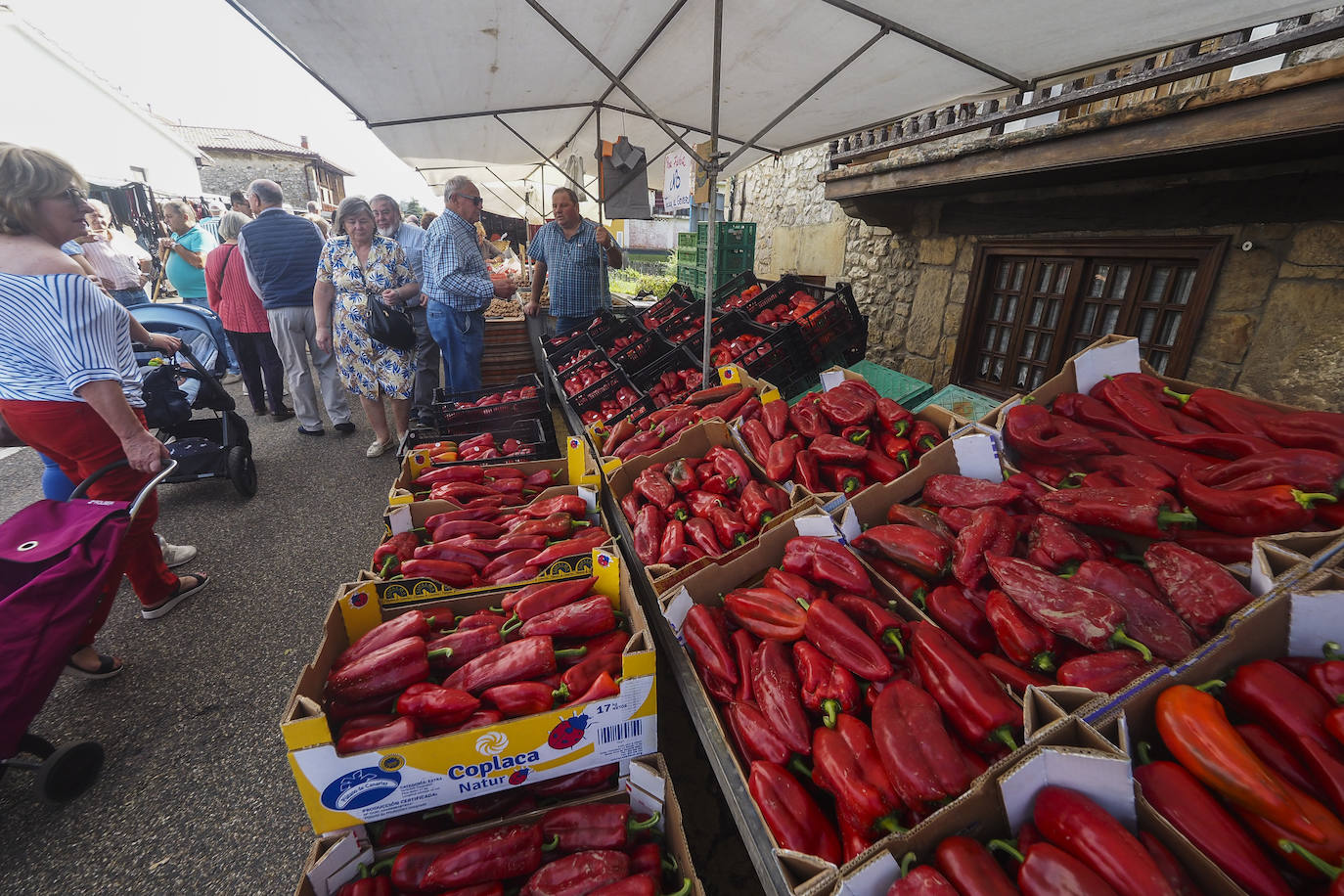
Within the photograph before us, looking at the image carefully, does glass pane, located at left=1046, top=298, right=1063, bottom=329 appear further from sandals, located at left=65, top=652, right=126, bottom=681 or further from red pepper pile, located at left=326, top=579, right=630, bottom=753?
sandals, located at left=65, top=652, right=126, bottom=681

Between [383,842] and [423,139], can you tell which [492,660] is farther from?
[423,139]

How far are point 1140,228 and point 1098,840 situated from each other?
3.76 meters

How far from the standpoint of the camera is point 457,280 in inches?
182

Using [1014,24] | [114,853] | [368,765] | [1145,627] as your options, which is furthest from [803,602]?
[1014,24]

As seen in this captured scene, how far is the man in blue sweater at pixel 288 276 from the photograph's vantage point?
5.04m

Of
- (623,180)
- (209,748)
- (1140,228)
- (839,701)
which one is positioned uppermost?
(623,180)

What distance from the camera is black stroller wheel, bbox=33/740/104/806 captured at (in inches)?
79.3

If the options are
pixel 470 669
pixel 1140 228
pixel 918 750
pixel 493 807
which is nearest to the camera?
pixel 918 750

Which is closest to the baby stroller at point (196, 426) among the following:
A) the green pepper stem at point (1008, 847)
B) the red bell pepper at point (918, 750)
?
the red bell pepper at point (918, 750)

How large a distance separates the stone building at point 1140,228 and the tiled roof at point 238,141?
4029cm

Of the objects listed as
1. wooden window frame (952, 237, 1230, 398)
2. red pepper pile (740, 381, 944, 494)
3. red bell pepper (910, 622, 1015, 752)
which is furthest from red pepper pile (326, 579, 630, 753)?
wooden window frame (952, 237, 1230, 398)

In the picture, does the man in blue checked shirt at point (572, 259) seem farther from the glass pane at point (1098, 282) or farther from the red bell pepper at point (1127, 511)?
the red bell pepper at point (1127, 511)

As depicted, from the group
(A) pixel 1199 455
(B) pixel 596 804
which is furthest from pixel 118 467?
(A) pixel 1199 455

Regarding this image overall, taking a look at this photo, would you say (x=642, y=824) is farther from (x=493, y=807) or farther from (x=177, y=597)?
(x=177, y=597)
